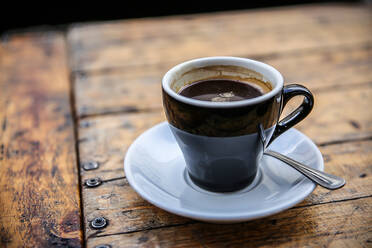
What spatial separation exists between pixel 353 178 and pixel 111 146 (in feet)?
1.77

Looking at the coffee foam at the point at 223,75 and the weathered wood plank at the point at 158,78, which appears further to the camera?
the weathered wood plank at the point at 158,78

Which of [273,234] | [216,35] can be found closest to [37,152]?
[273,234]

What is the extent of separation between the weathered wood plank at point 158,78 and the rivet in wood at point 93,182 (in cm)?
31

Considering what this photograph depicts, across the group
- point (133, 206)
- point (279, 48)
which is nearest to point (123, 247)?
point (133, 206)

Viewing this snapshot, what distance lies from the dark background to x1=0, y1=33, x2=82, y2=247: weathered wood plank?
163cm

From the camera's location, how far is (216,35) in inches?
60.8

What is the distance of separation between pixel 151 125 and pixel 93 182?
10.4 inches

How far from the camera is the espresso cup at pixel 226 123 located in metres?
0.61

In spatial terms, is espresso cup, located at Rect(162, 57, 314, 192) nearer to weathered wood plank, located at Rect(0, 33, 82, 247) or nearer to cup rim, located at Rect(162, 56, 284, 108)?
cup rim, located at Rect(162, 56, 284, 108)

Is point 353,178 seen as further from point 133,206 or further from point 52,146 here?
point 52,146

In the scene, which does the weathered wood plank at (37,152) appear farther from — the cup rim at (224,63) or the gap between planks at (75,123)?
the cup rim at (224,63)

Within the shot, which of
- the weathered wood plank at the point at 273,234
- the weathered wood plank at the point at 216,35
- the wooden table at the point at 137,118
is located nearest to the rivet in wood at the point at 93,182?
the wooden table at the point at 137,118

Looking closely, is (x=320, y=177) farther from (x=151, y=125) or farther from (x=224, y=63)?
(x=151, y=125)

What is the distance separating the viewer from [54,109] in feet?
3.58
